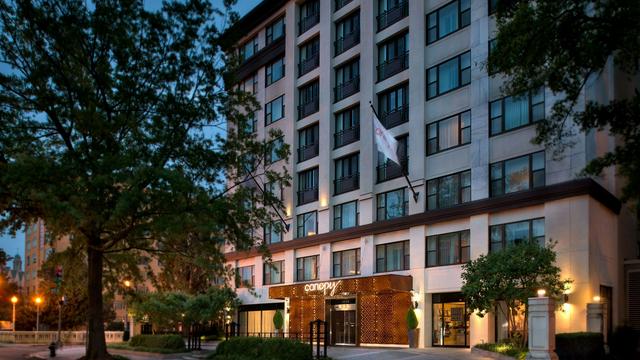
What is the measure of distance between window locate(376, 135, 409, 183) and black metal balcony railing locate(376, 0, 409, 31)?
7771mm

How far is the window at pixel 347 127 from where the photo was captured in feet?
155

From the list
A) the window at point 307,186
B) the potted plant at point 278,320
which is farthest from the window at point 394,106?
the potted plant at point 278,320

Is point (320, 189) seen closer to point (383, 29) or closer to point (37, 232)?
point (383, 29)

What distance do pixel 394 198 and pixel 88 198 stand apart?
78.4 ft

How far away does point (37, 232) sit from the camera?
13175 centimetres

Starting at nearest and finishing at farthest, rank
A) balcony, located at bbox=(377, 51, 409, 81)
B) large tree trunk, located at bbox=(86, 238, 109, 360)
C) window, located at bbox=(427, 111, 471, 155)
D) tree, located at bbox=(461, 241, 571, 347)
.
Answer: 1. large tree trunk, located at bbox=(86, 238, 109, 360)
2. tree, located at bbox=(461, 241, 571, 347)
3. window, located at bbox=(427, 111, 471, 155)
4. balcony, located at bbox=(377, 51, 409, 81)

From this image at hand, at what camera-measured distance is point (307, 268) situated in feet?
168

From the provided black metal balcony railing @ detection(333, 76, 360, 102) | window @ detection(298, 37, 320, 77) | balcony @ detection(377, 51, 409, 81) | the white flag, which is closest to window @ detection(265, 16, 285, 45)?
window @ detection(298, 37, 320, 77)

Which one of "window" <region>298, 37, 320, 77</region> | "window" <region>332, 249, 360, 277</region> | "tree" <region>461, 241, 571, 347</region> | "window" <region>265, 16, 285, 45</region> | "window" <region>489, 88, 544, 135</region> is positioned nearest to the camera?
"tree" <region>461, 241, 571, 347</region>

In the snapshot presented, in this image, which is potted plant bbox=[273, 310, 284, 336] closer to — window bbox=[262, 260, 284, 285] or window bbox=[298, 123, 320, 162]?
window bbox=[262, 260, 284, 285]

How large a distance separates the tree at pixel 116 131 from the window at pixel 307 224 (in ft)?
74.3

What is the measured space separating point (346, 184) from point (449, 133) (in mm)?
10650

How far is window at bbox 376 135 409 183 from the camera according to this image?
138 ft

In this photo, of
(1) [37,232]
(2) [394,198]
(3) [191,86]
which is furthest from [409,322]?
(1) [37,232]
